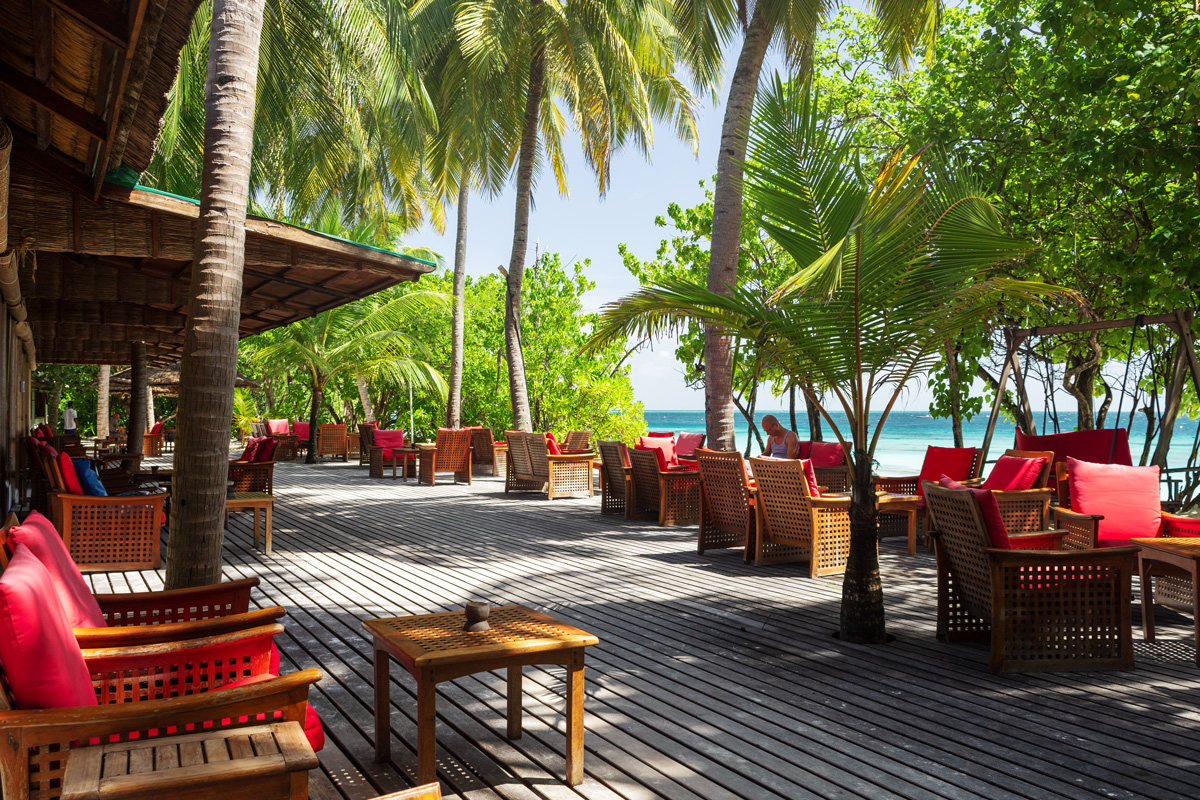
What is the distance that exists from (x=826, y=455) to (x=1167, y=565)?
4.91 meters

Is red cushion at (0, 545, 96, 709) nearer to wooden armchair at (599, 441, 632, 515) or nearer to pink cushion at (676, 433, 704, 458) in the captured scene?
wooden armchair at (599, 441, 632, 515)

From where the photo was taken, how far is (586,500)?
11.7 m

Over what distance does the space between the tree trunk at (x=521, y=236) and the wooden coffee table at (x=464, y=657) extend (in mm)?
10863

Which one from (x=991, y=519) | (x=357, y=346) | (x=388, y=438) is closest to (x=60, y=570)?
(x=991, y=519)

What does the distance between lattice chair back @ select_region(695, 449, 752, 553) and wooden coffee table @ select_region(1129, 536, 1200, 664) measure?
2.85 meters

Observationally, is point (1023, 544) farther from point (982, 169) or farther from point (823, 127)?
point (982, 169)

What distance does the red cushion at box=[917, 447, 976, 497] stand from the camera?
7.89m

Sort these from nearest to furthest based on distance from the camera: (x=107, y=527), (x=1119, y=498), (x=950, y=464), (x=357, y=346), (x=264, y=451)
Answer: (x=1119, y=498) → (x=107, y=527) → (x=950, y=464) → (x=264, y=451) → (x=357, y=346)

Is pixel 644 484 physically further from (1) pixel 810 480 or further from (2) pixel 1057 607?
(2) pixel 1057 607

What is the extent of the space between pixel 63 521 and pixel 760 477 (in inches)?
210

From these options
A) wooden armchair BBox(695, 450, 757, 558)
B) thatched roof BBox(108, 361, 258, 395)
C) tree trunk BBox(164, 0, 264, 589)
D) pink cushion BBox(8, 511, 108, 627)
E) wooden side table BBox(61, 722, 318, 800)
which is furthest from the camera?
thatched roof BBox(108, 361, 258, 395)

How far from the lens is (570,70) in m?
13.4

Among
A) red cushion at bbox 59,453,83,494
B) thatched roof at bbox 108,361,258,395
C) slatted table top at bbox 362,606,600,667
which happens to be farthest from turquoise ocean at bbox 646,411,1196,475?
slatted table top at bbox 362,606,600,667

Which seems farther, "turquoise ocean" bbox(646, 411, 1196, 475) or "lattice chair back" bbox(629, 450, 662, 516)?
"turquoise ocean" bbox(646, 411, 1196, 475)
